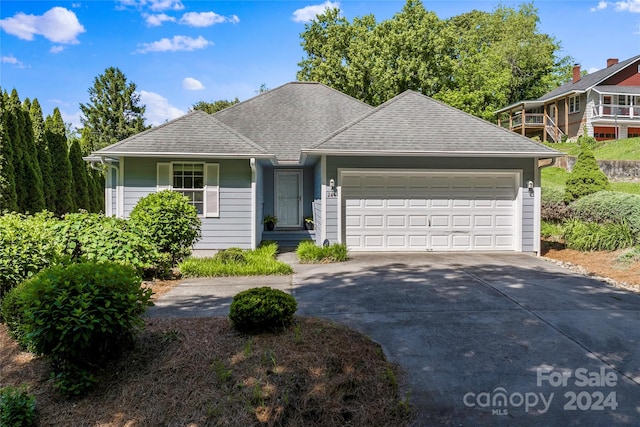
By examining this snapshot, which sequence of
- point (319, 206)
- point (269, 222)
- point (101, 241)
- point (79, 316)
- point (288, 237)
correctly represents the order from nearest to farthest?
point (79, 316), point (101, 241), point (319, 206), point (288, 237), point (269, 222)

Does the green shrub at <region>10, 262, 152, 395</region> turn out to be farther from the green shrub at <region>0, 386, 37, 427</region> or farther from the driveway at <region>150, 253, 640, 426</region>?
the driveway at <region>150, 253, 640, 426</region>

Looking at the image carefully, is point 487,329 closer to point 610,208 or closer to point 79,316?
point 79,316

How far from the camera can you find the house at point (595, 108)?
96.3 ft

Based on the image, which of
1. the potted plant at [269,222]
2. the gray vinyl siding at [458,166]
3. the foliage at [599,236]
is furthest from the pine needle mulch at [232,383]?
the potted plant at [269,222]

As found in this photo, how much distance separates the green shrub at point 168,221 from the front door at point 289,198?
5587mm

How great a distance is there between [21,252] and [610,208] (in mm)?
12855

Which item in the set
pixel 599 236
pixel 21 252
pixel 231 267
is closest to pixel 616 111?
pixel 599 236

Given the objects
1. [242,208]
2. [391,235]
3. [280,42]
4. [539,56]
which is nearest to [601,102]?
[539,56]

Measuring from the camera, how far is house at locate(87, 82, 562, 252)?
10.1 m

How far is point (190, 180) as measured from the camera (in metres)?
10.6

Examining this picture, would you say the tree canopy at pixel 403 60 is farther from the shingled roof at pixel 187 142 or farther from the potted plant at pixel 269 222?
the shingled roof at pixel 187 142

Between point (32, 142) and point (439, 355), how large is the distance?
13.6m

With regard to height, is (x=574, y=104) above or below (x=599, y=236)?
above

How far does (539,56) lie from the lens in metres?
38.8
